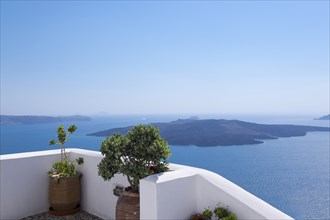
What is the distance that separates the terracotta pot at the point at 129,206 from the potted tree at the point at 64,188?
1.99 meters

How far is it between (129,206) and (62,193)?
224cm

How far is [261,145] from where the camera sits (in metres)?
58.7

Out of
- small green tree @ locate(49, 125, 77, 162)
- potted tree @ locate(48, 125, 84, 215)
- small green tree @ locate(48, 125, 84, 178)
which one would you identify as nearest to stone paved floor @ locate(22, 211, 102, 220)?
potted tree @ locate(48, 125, 84, 215)

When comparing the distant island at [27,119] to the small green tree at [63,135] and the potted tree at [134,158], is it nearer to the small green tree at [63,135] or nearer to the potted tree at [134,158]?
the small green tree at [63,135]

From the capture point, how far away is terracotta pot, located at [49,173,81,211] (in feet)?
18.2

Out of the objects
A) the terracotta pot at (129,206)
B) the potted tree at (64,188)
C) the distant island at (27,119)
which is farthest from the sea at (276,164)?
the terracotta pot at (129,206)

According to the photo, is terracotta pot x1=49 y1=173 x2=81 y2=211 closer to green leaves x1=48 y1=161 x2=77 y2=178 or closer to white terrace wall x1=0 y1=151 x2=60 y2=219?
green leaves x1=48 y1=161 x2=77 y2=178

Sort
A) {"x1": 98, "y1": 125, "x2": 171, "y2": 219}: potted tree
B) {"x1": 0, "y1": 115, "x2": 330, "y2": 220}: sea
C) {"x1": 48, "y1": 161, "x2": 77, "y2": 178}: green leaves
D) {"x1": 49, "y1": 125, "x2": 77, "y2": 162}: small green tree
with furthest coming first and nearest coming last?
1. {"x1": 0, "y1": 115, "x2": 330, "y2": 220}: sea
2. {"x1": 49, "y1": 125, "x2": 77, "y2": 162}: small green tree
3. {"x1": 48, "y1": 161, "x2": 77, "y2": 178}: green leaves
4. {"x1": 98, "y1": 125, "x2": 171, "y2": 219}: potted tree

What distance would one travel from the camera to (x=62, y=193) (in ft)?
18.3

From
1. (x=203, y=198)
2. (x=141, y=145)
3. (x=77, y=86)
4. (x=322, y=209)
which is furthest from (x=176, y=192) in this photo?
(x=322, y=209)

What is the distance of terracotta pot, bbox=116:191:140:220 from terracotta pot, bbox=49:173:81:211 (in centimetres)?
198

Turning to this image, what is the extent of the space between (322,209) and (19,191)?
132 ft

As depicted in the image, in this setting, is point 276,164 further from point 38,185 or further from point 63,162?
point 38,185

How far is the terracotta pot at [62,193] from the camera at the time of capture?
5555mm
